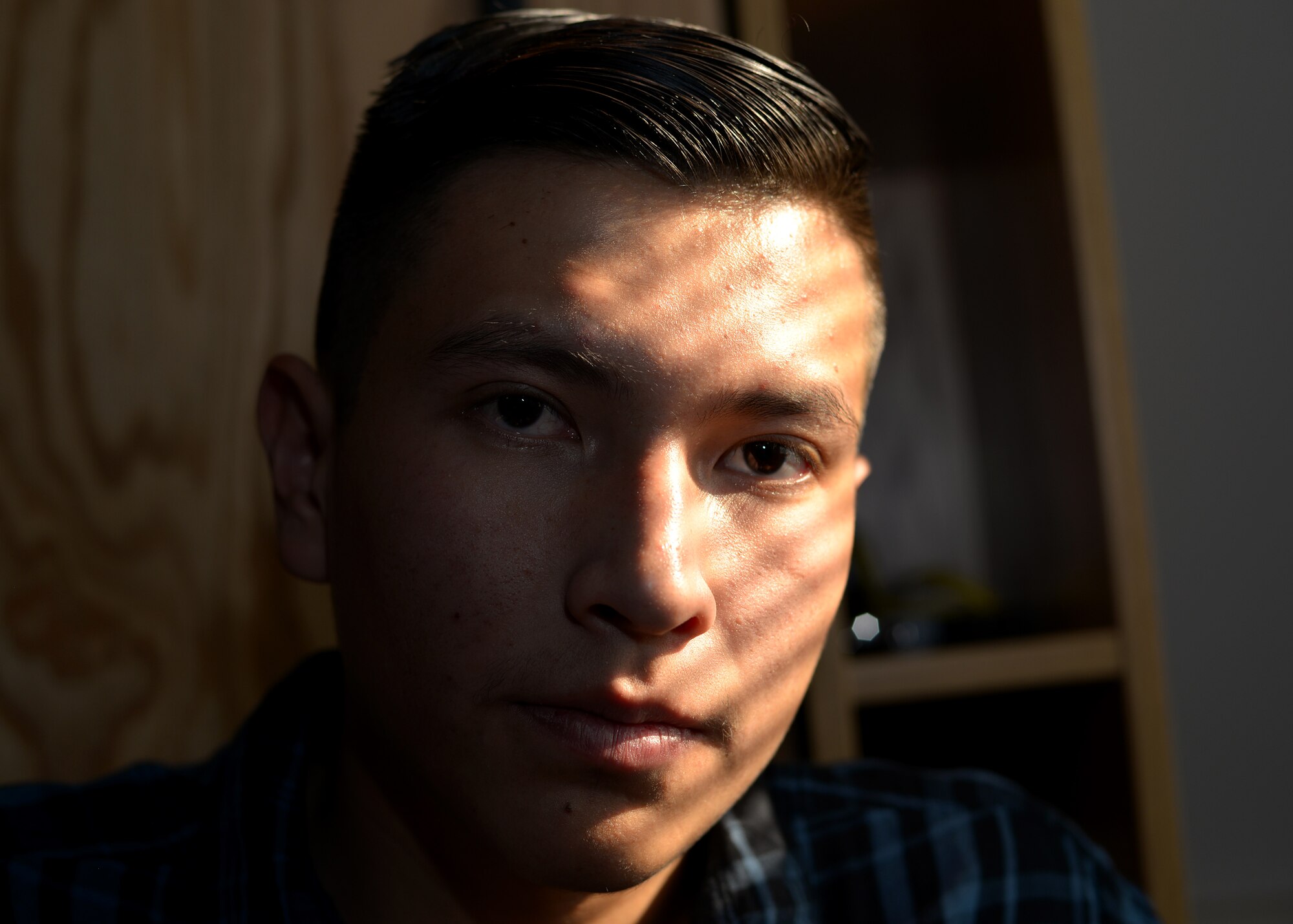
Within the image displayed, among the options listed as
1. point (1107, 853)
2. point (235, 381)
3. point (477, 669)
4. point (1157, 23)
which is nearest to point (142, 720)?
point (235, 381)

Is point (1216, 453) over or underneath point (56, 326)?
underneath

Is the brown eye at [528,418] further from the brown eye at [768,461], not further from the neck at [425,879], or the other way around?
the neck at [425,879]

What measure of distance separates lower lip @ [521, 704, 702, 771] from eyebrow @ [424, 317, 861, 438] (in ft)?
0.67

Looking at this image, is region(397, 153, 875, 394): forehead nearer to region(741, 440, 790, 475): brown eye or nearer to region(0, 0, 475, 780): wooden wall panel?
region(741, 440, 790, 475): brown eye

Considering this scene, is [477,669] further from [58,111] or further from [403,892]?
[58,111]

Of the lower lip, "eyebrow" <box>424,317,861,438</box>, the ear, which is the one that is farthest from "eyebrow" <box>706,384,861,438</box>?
the ear

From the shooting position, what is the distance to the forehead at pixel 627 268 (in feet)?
2.25

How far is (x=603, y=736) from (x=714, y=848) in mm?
294

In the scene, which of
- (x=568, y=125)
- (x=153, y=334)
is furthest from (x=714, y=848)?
(x=153, y=334)

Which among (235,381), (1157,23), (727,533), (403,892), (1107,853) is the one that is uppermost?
(1157,23)

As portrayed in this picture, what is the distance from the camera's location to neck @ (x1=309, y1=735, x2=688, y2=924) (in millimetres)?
781

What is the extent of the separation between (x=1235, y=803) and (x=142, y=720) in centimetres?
152

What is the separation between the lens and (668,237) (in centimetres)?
72

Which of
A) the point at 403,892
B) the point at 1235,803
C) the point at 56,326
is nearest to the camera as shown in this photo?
the point at 403,892
